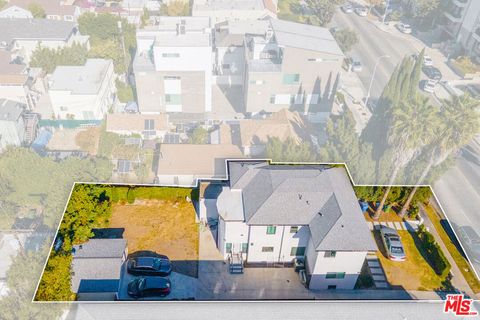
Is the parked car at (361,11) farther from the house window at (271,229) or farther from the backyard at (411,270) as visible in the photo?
the house window at (271,229)

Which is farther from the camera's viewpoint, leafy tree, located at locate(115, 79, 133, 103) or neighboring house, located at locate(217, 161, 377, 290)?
leafy tree, located at locate(115, 79, 133, 103)

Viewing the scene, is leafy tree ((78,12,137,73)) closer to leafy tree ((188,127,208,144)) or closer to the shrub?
leafy tree ((188,127,208,144))

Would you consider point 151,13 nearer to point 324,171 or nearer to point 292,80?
point 292,80

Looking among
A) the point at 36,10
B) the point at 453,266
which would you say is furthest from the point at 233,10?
the point at 453,266

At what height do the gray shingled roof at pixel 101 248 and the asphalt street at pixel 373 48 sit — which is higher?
the asphalt street at pixel 373 48

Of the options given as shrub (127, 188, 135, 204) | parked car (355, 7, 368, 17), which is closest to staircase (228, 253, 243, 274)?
shrub (127, 188, 135, 204)

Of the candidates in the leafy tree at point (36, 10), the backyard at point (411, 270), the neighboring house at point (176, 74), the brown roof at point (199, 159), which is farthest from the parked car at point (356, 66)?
the leafy tree at point (36, 10)
